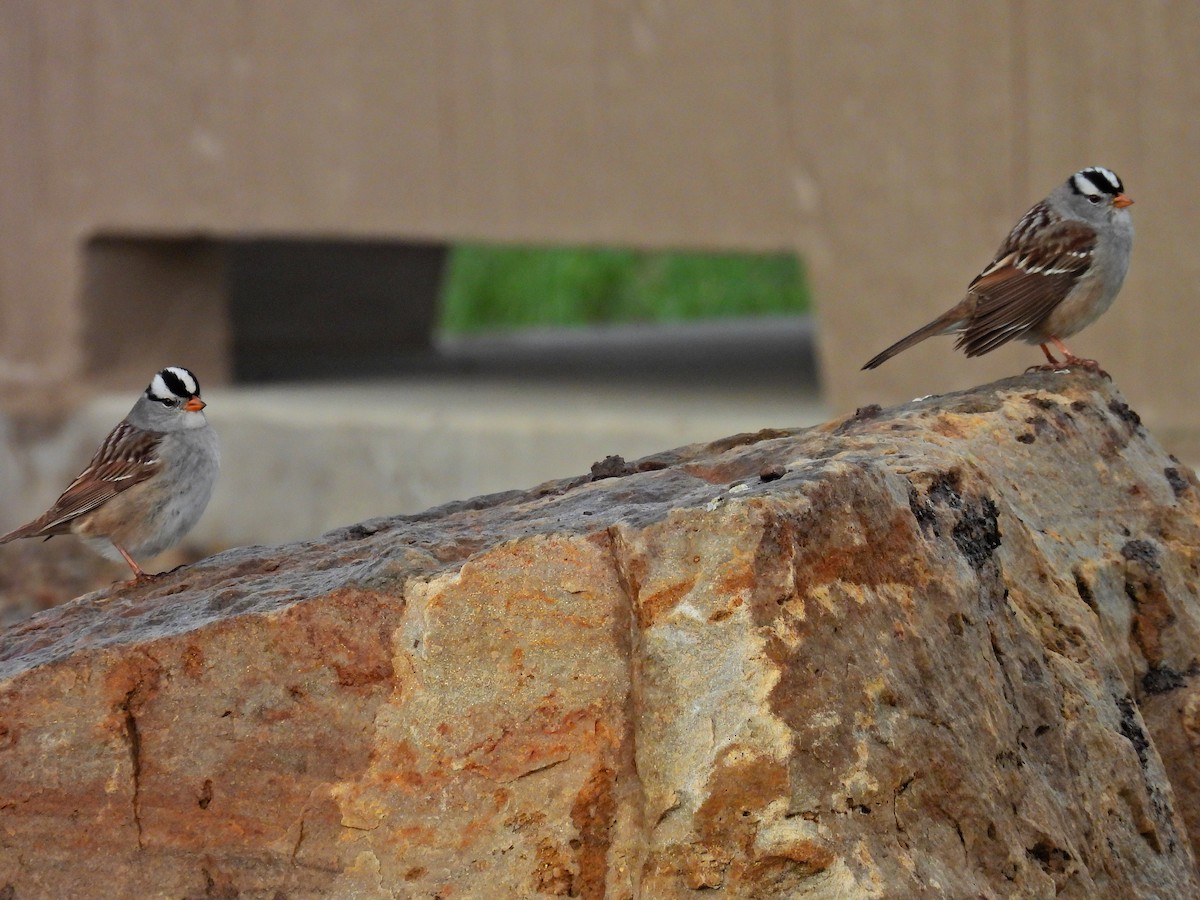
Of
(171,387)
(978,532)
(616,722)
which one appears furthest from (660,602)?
(171,387)

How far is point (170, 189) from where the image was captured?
9656 mm

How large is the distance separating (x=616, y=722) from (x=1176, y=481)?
1.92m

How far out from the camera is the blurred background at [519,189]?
23.5 ft

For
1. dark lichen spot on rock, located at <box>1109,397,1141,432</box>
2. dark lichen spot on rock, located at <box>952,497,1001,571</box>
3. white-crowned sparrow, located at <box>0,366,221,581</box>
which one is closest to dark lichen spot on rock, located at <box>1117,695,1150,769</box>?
dark lichen spot on rock, located at <box>952,497,1001,571</box>

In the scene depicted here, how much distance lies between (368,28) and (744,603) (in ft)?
21.9

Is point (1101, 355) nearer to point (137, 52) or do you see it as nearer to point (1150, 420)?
point (1150, 420)

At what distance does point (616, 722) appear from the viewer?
9.78 feet

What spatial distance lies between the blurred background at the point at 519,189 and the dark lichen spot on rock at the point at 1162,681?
344 centimetres

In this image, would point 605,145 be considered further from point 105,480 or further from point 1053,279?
point 105,480

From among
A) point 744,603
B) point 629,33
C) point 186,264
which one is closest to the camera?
point 744,603

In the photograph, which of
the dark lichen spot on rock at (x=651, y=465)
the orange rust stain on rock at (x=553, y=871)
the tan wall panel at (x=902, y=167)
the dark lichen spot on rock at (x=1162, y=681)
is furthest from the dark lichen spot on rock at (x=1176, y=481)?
the tan wall panel at (x=902, y=167)

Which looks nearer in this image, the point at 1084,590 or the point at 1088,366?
the point at 1084,590

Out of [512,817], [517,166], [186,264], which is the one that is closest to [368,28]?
[517,166]

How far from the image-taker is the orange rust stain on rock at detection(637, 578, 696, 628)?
2932 millimetres
